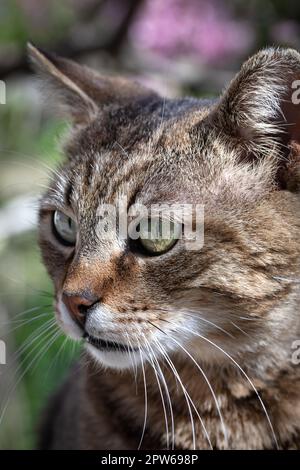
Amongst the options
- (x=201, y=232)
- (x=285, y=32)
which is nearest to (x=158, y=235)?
(x=201, y=232)

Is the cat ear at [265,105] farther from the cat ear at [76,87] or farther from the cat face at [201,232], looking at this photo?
the cat ear at [76,87]

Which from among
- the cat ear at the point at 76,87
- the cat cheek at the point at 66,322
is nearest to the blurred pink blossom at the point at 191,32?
the cat ear at the point at 76,87

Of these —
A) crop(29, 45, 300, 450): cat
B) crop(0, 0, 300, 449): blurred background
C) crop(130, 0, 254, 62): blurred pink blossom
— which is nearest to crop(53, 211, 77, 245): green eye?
crop(29, 45, 300, 450): cat

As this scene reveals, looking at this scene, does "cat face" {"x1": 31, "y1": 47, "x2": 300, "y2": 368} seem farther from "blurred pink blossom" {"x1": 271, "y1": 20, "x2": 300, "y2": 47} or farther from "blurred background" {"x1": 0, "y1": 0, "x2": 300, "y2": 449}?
"blurred pink blossom" {"x1": 271, "y1": 20, "x2": 300, "y2": 47}

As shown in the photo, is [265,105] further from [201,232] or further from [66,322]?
[66,322]

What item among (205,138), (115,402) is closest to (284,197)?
(205,138)

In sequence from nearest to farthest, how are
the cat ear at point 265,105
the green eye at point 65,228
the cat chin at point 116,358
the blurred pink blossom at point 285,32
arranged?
the cat ear at point 265,105
the cat chin at point 116,358
the green eye at point 65,228
the blurred pink blossom at point 285,32
